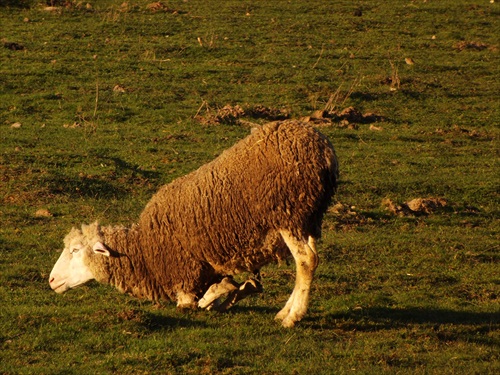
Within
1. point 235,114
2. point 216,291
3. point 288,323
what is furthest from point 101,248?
point 235,114

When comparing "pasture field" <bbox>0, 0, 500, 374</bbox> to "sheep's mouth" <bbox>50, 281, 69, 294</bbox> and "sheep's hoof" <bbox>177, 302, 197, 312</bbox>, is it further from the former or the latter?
"sheep's mouth" <bbox>50, 281, 69, 294</bbox>

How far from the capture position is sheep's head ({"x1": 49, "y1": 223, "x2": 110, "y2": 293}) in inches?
406

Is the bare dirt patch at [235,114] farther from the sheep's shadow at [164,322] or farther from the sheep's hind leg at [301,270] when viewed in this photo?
the sheep's hind leg at [301,270]

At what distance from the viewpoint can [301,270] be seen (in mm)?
9539

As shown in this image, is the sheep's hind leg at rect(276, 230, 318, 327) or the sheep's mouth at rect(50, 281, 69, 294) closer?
the sheep's hind leg at rect(276, 230, 318, 327)

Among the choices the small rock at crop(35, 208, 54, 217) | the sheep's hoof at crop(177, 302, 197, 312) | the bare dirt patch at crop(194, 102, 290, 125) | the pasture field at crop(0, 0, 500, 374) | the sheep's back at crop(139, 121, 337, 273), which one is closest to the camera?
the pasture field at crop(0, 0, 500, 374)

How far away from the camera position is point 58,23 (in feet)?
94.2

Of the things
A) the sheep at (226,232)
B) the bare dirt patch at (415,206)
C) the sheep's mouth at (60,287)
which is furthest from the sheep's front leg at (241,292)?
the bare dirt patch at (415,206)

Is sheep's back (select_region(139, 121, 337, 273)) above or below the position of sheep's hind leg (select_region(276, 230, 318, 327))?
above

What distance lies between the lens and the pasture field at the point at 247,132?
357 inches

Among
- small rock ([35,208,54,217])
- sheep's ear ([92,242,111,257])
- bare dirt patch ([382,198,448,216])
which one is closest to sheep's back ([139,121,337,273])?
sheep's ear ([92,242,111,257])

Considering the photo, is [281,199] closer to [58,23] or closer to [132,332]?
[132,332]

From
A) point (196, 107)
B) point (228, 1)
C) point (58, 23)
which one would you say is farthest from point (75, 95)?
point (228, 1)

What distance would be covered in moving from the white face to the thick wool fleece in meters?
0.18
